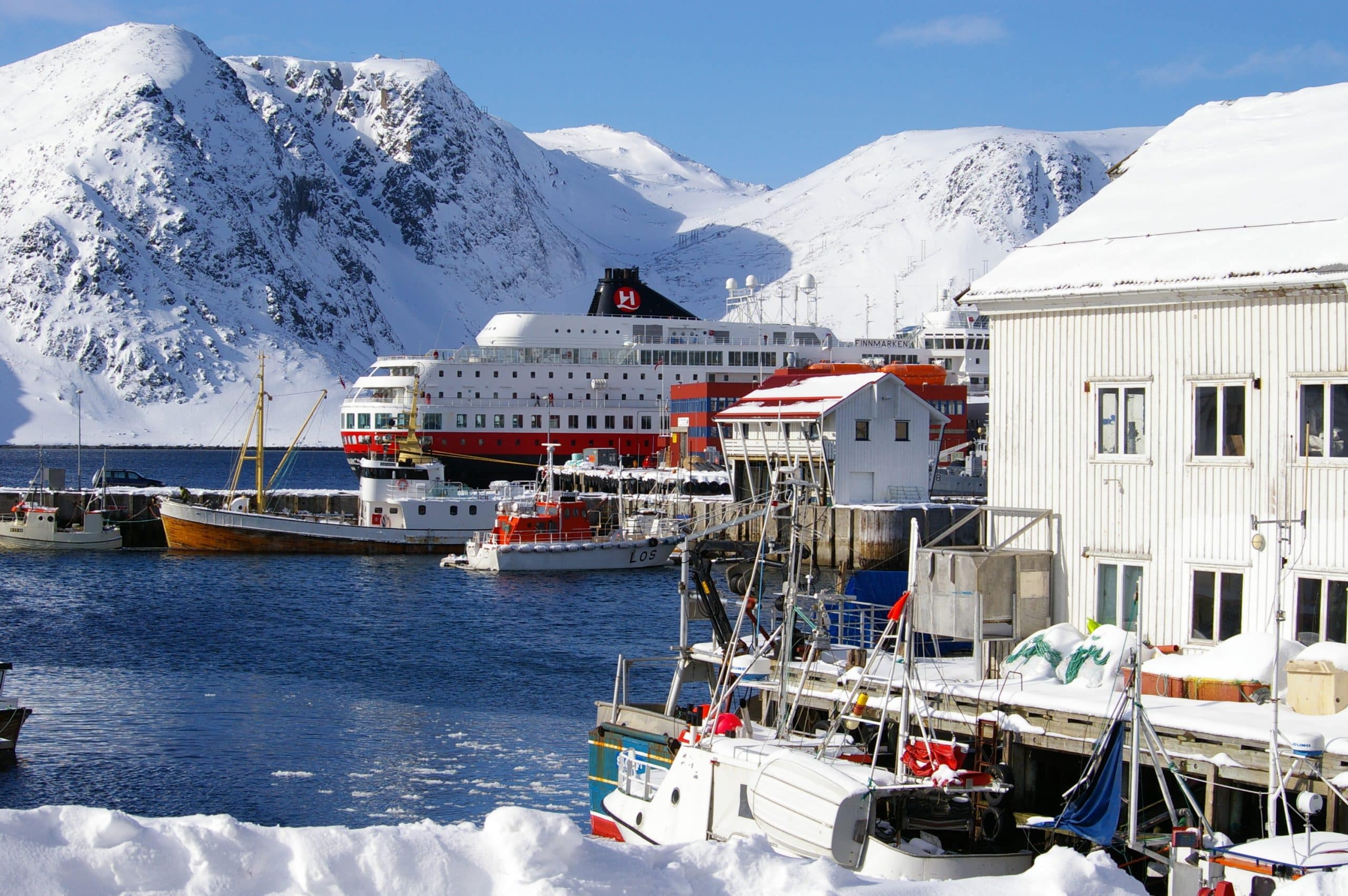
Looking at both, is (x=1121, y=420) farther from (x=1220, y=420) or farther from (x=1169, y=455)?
(x=1220, y=420)

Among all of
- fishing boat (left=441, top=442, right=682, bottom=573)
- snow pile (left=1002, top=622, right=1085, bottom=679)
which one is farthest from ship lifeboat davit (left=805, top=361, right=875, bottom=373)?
snow pile (left=1002, top=622, right=1085, bottom=679)

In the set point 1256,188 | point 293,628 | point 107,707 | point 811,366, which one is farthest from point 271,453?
point 1256,188

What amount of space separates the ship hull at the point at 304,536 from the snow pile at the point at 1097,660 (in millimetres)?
40264

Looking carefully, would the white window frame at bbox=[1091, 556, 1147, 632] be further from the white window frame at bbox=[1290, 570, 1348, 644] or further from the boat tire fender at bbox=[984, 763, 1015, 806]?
the boat tire fender at bbox=[984, 763, 1015, 806]

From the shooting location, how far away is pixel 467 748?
76.2ft

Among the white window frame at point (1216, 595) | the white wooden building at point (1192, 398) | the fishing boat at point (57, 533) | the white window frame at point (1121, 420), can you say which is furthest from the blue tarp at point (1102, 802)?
the fishing boat at point (57, 533)

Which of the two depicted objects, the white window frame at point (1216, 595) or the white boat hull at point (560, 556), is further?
the white boat hull at point (560, 556)

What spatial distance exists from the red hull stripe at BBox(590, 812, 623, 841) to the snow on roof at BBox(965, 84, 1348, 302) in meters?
8.22

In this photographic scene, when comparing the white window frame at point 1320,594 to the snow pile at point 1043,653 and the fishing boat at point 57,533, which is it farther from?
the fishing boat at point 57,533

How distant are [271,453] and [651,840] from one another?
161 m

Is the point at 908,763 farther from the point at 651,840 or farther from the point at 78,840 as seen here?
the point at 78,840

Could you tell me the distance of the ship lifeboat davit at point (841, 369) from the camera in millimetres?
73375

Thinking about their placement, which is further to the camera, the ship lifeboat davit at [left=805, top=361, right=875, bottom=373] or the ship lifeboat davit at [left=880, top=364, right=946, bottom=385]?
the ship lifeboat davit at [left=880, top=364, right=946, bottom=385]

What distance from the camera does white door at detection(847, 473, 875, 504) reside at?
4869 centimetres
